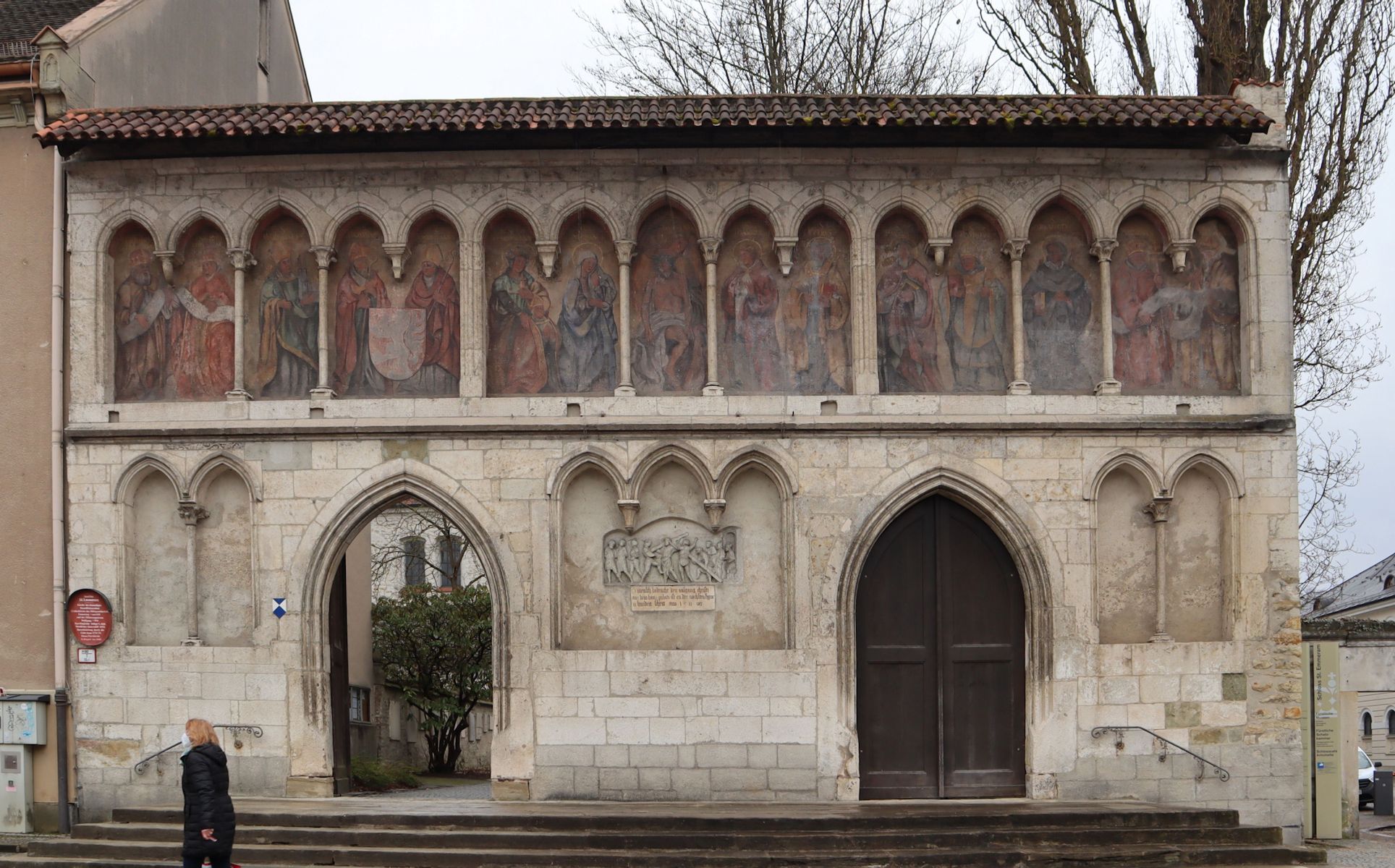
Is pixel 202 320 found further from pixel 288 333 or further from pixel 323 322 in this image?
pixel 323 322

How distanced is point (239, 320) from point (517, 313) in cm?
274

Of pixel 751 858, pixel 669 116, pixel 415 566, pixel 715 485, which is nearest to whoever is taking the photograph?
pixel 751 858

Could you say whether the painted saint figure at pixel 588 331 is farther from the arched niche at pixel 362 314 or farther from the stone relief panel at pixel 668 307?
the arched niche at pixel 362 314

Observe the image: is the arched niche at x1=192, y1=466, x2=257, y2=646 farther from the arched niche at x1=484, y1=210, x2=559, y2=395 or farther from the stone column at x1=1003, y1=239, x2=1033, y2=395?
the stone column at x1=1003, y1=239, x2=1033, y2=395

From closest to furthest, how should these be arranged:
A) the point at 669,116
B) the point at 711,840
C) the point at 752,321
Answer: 1. the point at 711,840
2. the point at 669,116
3. the point at 752,321

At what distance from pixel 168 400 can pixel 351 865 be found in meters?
5.22

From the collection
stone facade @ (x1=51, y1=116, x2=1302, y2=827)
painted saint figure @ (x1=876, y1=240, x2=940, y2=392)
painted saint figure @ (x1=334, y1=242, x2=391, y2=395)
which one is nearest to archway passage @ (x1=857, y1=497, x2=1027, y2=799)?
stone facade @ (x1=51, y1=116, x2=1302, y2=827)

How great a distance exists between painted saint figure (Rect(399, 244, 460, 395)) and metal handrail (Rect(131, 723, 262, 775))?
3.61 metres

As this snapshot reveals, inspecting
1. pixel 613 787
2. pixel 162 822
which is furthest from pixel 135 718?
pixel 613 787

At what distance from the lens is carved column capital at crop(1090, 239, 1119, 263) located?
48.6ft

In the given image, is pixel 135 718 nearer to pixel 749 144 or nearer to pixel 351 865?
pixel 351 865

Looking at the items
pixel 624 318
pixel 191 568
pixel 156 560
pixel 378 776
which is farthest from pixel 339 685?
pixel 378 776

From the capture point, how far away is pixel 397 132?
14352mm

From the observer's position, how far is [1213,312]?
1509 cm
